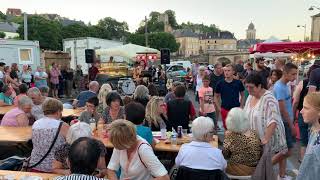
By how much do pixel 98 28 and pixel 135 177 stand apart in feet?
241

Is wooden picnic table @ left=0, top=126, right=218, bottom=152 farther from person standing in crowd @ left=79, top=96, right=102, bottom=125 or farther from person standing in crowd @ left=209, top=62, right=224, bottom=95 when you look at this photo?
person standing in crowd @ left=209, top=62, right=224, bottom=95

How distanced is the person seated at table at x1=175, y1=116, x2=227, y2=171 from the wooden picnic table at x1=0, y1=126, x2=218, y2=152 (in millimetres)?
→ 1067

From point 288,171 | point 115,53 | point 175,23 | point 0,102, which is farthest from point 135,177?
point 175,23

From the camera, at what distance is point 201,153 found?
348 cm

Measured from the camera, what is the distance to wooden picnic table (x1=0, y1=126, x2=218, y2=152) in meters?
4.72

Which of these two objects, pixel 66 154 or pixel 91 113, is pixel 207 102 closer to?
pixel 91 113

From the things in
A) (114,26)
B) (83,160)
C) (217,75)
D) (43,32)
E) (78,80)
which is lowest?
(78,80)

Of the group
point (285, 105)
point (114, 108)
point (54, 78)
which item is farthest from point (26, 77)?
point (285, 105)

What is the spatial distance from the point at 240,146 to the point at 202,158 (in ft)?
2.01

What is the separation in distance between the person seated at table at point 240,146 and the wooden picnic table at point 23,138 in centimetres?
76

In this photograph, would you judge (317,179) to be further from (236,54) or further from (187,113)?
(236,54)

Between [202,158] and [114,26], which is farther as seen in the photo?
[114,26]

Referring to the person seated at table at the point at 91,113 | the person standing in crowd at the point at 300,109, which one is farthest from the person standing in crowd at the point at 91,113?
the person standing in crowd at the point at 300,109

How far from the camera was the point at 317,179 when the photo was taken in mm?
1833
